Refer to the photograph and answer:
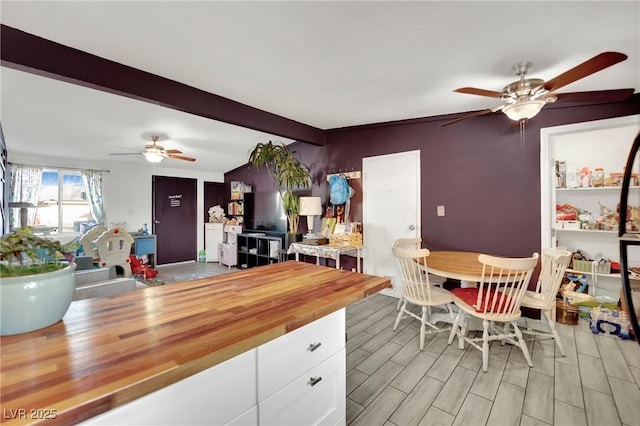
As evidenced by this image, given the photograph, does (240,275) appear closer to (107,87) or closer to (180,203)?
(107,87)

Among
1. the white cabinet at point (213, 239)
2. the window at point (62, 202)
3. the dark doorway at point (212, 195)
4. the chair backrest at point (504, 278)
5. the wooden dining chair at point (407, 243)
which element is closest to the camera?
the chair backrest at point (504, 278)

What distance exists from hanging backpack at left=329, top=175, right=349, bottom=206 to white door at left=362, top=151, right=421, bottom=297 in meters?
0.28

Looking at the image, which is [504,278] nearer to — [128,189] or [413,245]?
[413,245]

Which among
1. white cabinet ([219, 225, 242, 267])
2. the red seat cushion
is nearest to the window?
white cabinet ([219, 225, 242, 267])

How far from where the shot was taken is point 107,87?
224 cm

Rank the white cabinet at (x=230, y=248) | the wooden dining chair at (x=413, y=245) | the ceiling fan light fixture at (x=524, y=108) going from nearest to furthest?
1. the ceiling fan light fixture at (x=524, y=108)
2. the wooden dining chair at (x=413, y=245)
3. the white cabinet at (x=230, y=248)

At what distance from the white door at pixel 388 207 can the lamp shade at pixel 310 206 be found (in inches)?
28.0

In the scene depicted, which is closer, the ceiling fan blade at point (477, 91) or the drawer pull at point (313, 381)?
the drawer pull at point (313, 381)

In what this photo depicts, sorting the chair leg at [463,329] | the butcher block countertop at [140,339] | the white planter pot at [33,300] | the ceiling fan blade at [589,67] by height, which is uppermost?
the ceiling fan blade at [589,67]

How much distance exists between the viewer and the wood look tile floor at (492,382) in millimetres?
1635

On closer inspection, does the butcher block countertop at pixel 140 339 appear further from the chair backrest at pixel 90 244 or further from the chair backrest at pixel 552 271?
the chair backrest at pixel 90 244

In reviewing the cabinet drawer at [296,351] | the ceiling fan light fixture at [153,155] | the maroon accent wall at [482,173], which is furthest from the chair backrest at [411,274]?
the ceiling fan light fixture at [153,155]

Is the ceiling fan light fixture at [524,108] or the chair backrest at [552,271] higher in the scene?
the ceiling fan light fixture at [524,108]

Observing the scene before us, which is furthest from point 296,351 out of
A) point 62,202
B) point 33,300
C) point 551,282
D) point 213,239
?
point 62,202
